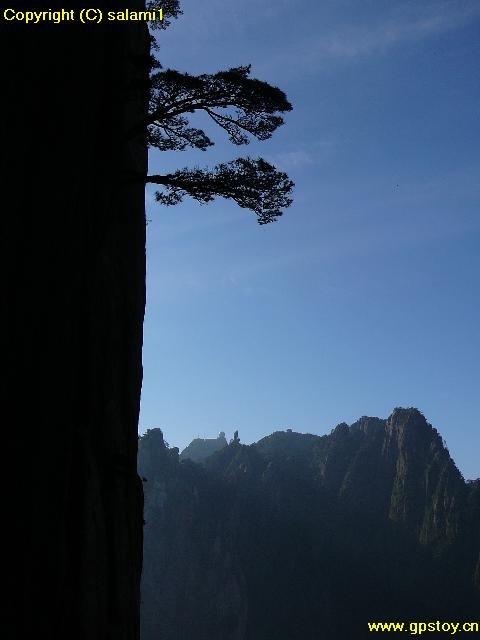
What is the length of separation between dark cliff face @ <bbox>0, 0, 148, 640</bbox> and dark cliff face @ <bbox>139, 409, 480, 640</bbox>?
111134 millimetres

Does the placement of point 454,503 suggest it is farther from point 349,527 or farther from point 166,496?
point 166,496

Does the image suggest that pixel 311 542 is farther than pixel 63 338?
Yes

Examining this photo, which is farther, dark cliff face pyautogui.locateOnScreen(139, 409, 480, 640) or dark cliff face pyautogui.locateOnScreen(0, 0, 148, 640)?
dark cliff face pyautogui.locateOnScreen(139, 409, 480, 640)

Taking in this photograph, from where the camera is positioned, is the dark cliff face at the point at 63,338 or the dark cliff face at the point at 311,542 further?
the dark cliff face at the point at 311,542

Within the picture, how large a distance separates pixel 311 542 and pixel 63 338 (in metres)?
130

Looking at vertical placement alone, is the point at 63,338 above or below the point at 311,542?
above

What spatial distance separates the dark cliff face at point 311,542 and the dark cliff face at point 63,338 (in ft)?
365

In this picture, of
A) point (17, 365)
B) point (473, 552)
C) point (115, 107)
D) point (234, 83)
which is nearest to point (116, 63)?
point (115, 107)

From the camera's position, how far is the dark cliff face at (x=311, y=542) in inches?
4483

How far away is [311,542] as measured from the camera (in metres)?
130

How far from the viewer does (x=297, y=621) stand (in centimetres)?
11419

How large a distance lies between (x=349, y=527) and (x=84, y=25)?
137m

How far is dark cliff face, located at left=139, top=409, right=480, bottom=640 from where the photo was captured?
374 feet

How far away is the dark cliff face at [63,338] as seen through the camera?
8.66m
